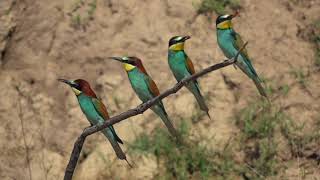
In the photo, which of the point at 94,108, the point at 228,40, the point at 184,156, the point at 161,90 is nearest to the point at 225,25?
the point at 228,40

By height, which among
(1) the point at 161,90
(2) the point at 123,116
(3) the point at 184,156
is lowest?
(3) the point at 184,156

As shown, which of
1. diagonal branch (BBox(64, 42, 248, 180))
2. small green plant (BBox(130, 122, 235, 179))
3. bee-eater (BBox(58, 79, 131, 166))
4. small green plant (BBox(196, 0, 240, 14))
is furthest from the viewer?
small green plant (BBox(196, 0, 240, 14))

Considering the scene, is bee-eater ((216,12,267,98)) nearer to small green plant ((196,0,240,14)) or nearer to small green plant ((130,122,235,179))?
small green plant ((130,122,235,179))

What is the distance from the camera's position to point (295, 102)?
5160mm

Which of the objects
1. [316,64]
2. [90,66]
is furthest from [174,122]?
[316,64]

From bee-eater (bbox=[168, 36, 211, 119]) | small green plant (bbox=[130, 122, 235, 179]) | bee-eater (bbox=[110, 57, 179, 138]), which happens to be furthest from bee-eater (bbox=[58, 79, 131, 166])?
small green plant (bbox=[130, 122, 235, 179])

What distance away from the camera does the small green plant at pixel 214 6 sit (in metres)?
5.53

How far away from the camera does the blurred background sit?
496 cm

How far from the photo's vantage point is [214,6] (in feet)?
18.1

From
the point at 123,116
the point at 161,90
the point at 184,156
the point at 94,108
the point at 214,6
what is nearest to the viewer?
the point at 123,116

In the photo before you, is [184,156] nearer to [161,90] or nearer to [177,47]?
[161,90]

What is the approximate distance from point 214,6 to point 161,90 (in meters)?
0.86

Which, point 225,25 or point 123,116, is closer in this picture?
point 123,116

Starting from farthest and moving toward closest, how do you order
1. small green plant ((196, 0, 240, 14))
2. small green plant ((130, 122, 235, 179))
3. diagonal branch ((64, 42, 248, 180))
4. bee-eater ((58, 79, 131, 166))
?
small green plant ((196, 0, 240, 14)) → small green plant ((130, 122, 235, 179)) → bee-eater ((58, 79, 131, 166)) → diagonal branch ((64, 42, 248, 180))
